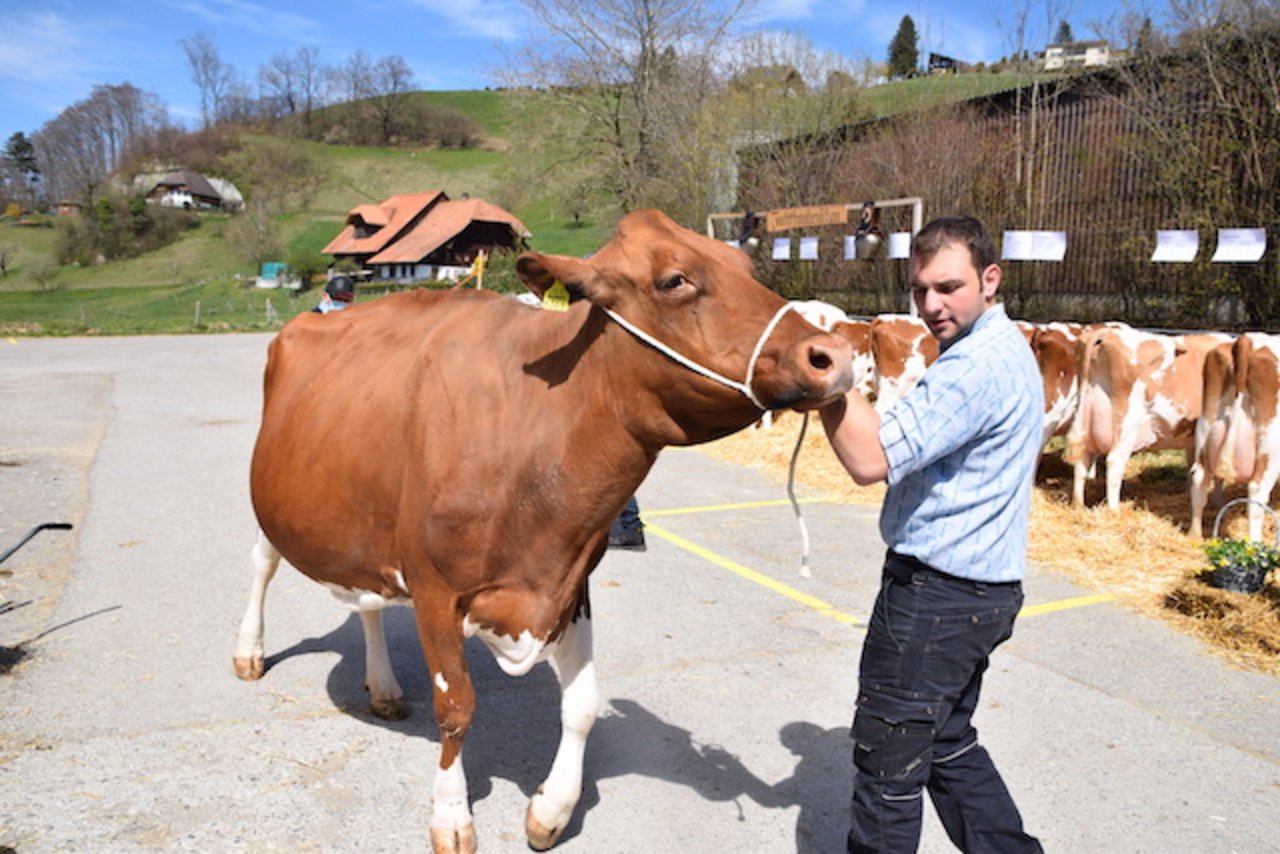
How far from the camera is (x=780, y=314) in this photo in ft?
7.51

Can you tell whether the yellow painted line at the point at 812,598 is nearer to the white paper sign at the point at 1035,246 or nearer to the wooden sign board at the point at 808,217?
the white paper sign at the point at 1035,246

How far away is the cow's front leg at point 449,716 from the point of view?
9.61ft

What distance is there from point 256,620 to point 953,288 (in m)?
3.61

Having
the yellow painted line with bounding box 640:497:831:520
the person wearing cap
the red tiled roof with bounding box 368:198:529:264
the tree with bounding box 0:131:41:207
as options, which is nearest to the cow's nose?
the person wearing cap

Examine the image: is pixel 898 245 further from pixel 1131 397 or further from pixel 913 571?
pixel 913 571

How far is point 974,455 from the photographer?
2320mm

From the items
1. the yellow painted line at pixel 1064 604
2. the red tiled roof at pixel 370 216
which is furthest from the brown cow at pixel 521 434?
the red tiled roof at pixel 370 216

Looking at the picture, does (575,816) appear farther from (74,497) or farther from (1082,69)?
(1082,69)

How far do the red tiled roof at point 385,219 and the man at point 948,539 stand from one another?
62149 millimetres

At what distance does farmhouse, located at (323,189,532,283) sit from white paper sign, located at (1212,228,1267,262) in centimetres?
4847

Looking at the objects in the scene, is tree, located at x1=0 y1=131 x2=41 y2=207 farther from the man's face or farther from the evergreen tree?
the man's face

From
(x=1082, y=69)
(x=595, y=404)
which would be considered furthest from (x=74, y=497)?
(x=1082, y=69)

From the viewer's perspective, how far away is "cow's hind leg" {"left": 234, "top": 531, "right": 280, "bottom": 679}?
435 cm

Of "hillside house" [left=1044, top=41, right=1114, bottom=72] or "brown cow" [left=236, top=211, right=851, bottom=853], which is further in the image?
"hillside house" [left=1044, top=41, right=1114, bottom=72]
